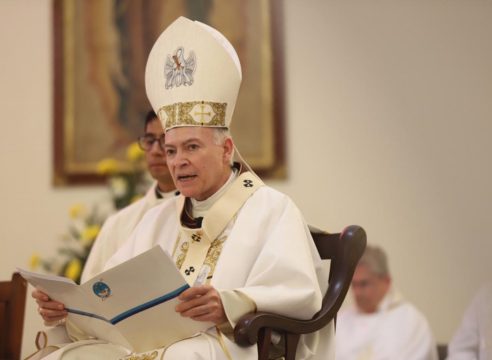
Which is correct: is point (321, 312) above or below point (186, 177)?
below

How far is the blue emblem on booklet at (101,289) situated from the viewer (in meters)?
2.99

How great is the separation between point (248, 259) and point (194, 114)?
0.67 metres

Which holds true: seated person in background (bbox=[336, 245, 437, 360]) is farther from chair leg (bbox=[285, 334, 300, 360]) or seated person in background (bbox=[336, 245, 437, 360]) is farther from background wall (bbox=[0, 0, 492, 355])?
chair leg (bbox=[285, 334, 300, 360])

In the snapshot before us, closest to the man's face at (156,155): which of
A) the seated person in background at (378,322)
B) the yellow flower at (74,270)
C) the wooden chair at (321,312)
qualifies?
the wooden chair at (321,312)

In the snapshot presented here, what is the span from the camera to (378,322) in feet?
19.0

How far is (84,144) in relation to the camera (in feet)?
22.1

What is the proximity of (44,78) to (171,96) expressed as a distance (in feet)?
11.5

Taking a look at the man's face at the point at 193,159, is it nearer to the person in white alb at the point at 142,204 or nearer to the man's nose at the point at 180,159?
the man's nose at the point at 180,159

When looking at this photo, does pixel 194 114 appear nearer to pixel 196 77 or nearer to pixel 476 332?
pixel 196 77

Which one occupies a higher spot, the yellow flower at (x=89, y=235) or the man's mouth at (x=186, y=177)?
the man's mouth at (x=186, y=177)

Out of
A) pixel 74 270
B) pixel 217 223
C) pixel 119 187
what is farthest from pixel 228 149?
pixel 119 187

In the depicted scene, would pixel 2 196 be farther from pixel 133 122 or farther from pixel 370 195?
pixel 370 195

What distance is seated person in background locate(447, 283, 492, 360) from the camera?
465 centimetres

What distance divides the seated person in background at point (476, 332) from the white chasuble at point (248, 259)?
1.56 meters
